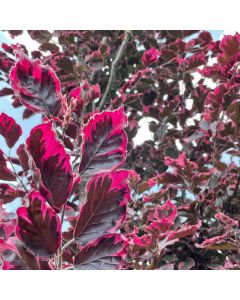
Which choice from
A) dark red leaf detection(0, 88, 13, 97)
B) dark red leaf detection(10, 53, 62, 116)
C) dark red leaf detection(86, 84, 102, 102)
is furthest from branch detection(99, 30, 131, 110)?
dark red leaf detection(10, 53, 62, 116)

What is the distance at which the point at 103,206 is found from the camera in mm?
494

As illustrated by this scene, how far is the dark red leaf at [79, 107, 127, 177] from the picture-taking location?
1.65 ft

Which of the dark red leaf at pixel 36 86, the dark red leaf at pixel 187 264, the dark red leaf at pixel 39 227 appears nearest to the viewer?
the dark red leaf at pixel 39 227

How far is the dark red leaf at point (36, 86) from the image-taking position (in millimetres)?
553

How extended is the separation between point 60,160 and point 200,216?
1.33 metres

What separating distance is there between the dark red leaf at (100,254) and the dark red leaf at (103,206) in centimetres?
1

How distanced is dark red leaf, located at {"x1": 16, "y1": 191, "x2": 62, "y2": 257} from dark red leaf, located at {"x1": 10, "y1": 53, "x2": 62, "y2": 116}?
6.7 inches

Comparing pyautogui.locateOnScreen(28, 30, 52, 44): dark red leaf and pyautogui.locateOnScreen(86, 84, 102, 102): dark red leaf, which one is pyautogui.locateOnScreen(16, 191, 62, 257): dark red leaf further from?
pyautogui.locateOnScreen(28, 30, 52, 44): dark red leaf

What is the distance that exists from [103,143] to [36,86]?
0.14 metres

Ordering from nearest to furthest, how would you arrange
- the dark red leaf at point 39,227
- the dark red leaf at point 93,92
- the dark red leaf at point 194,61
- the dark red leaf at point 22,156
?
the dark red leaf at point 39,227, the dark red leaf at point 22,156, the dark red leaf at point 93,92, the dark red leaf at point 194,61

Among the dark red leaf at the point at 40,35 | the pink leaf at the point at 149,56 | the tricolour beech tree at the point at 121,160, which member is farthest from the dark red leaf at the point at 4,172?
the dark red leaf at the point at 40,35

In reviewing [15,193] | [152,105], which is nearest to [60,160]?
[15,193]

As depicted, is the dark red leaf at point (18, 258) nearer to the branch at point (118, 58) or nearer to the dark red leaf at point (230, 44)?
the dark red leaf at point (230, 44)

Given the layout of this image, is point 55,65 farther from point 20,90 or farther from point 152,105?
point 20,90
